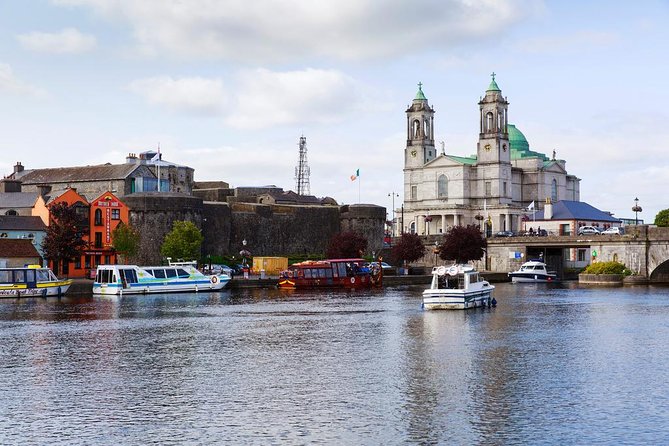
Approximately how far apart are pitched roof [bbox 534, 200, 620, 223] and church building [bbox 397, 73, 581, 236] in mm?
2239

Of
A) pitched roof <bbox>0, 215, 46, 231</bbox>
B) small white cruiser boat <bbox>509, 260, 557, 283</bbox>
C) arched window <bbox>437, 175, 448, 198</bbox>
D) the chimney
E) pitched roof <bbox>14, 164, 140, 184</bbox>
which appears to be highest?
arched window <bbox>437, 175, 448, 198</bbox>

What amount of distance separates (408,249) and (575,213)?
121 ft

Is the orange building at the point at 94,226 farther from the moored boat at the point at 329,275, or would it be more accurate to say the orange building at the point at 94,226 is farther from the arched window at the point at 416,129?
the arched window at the point at 416,129

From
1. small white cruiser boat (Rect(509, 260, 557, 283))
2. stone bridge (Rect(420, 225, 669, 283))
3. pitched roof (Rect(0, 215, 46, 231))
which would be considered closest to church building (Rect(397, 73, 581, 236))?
stone bridge (Rect(420, 225, 669, 283))

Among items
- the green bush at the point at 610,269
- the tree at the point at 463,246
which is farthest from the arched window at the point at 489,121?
the green bush at the point at 610,269

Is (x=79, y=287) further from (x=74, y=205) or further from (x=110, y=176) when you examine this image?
(x=110, y=176)

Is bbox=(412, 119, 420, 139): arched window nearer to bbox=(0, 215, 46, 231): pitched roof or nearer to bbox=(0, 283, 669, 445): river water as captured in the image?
bbox=(0, 215, 46, 231): pitched roof

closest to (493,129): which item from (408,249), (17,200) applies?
(408,249)

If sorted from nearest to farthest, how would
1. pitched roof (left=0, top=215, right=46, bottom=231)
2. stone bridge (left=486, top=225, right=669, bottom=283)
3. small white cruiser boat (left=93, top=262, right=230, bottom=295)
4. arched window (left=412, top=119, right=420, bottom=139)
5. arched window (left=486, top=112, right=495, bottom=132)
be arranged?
small white cruiser boat (left=93, top=262, right=230, bottom=295) < pitched roof (left=0, top=215, right=46, bottom=231) < stone bridge (left=486, top=225, right=669, bottom=283) < arched window (left=486, top=112, right=495, bottom=132) < arched window (left=412, top=119, right=420, bottom=139)

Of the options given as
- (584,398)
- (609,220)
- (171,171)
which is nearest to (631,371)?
(584,398)

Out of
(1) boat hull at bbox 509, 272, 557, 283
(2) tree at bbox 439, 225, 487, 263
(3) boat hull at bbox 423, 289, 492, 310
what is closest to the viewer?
(3) boat hull at bbox 423, 289, 492, 310

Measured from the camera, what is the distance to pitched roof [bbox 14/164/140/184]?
104062 millimetres

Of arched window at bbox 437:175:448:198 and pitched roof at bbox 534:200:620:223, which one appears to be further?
arched window at bbox 437:175:448:198

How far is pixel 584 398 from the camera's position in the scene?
27.5 m
